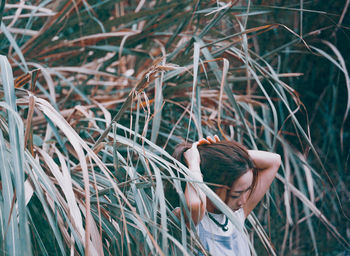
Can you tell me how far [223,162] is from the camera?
2.22 feet

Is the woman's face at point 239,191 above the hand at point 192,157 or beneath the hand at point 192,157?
beneath

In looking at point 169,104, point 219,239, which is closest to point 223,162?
point 219,239

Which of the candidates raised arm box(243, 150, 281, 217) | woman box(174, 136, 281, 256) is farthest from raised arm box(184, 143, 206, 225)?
raised arm box(243, 150, 281, 217)

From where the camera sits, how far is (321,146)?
1.43m

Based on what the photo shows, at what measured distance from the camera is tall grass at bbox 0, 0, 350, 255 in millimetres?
705

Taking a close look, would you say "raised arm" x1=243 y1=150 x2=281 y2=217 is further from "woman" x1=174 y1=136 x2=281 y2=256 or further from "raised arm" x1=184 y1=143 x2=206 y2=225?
"raised arm" x1=184 y1=143 x2=206 y2=225

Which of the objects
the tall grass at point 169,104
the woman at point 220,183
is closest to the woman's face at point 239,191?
the woman at point 220,183

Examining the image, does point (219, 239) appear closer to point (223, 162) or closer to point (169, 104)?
point (223, 162)

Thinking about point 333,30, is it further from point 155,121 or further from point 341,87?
point 155,121

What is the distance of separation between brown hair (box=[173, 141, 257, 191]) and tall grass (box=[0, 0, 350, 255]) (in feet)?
0.18

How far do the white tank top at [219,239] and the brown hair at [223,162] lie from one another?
0.25 ft

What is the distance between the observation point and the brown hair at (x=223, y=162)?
67cm

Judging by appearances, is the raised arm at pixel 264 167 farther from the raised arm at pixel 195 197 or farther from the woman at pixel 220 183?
the raised arm at pixel 195 197

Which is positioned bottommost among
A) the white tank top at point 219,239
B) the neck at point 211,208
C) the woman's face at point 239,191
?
the white tank top at point 219,239
